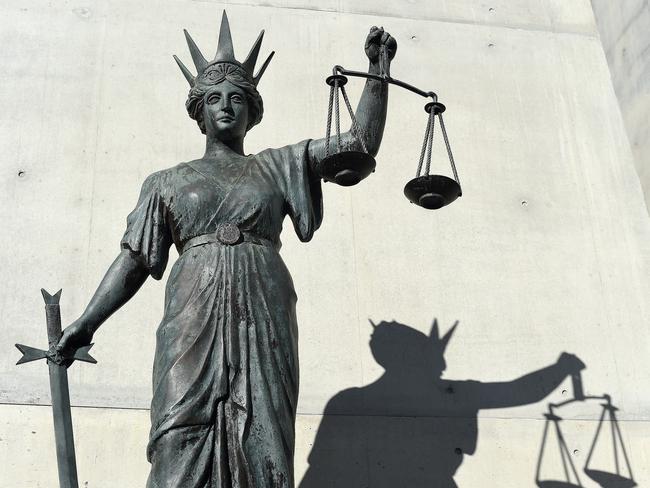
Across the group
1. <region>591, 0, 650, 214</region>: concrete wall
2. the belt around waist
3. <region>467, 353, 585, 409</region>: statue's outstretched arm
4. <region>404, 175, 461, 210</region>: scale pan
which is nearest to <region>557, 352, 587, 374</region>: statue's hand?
<region>467, 353, 585, 409</region>: statue's outstretched arm

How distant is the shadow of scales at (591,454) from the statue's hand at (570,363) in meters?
0.11

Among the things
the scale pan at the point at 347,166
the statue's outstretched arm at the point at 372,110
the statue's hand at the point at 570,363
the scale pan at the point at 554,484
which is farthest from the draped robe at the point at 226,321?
the statue's hand at the point at 570,363

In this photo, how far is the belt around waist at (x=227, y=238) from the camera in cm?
481

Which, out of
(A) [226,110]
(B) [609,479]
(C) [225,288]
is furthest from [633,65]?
(C) [225,288]

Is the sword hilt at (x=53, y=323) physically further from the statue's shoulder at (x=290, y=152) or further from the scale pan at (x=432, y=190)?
the scale pan at (x=432, y=190)

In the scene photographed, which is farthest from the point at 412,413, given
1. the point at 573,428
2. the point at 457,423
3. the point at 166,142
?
the point at 166,142

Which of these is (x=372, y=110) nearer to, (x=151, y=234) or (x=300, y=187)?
(x=300, y=187)

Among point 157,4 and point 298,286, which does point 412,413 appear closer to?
point 298,286

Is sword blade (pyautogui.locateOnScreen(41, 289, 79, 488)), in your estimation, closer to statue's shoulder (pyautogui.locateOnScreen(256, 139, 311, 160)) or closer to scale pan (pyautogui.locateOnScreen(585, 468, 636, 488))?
statue's shoulder (pyautogui.locateOnScreen(256, 139, 311, 160))

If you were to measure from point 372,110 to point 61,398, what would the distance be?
1729mm

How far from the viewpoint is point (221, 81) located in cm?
530

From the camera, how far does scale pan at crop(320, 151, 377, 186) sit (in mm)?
4797

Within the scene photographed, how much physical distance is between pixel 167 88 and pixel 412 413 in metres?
2.47

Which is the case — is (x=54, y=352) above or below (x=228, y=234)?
below
